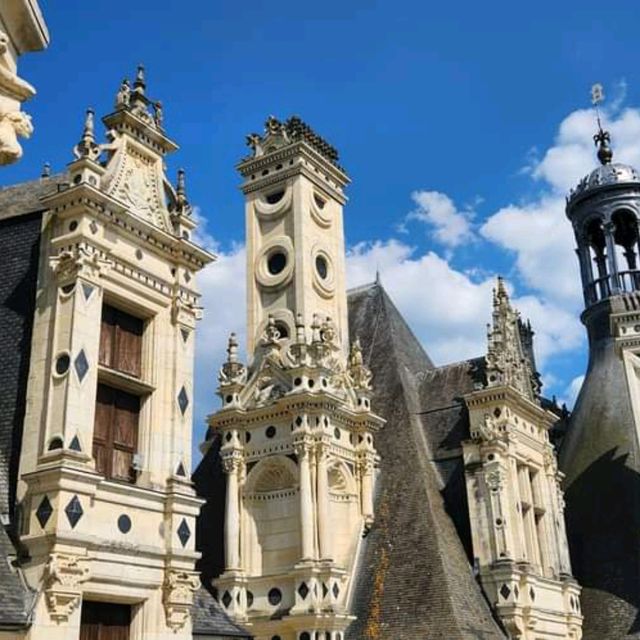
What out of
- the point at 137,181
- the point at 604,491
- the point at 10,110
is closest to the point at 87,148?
the point at 137,181

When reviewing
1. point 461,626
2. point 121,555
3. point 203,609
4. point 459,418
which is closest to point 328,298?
point 459,418

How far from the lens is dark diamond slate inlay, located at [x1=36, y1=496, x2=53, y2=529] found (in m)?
14.6

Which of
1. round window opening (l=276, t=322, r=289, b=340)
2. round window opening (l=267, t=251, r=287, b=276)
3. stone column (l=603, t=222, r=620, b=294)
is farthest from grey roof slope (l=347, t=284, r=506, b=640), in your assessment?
stone column (l=603, t=222, r=620, b=294)

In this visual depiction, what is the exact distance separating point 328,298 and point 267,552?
31.4 feet

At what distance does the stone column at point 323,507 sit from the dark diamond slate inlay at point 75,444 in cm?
1358

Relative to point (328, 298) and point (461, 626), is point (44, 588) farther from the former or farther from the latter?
point (328, 298)

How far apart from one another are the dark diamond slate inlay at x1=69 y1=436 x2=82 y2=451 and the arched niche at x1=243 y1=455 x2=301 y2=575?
14028mm

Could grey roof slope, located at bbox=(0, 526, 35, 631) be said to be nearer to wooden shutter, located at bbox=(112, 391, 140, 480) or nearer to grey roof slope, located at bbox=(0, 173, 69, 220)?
wooden shutter, located at bbox=(112, 391, 140, 480)

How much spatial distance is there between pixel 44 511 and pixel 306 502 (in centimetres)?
1405

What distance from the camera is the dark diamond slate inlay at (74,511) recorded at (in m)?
14.6

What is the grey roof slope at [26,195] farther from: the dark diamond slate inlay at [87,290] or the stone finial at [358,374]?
the stone finial at [358,374]

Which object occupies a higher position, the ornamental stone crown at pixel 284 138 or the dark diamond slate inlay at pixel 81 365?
the ornamental stone crown at pixel 284 138

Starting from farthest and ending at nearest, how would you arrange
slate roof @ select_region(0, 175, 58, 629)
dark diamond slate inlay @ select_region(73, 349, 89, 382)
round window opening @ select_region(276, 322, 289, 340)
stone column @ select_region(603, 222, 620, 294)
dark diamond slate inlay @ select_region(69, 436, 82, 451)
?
stone column @ select_region(603, 222, 620, 294) → round window opening @ select_region(276, 322, 289, 340) → dark diamond slate inlay @ select_region(73, 349, 89, 382) → dark diamond slate inlay @ select_region(69, 436, 82, 451) → slate roof @ select_region(0, 175, 58, 629)

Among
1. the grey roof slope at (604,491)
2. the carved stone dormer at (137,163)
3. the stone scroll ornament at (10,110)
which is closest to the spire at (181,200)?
the carved stone dormer at (137,163)
